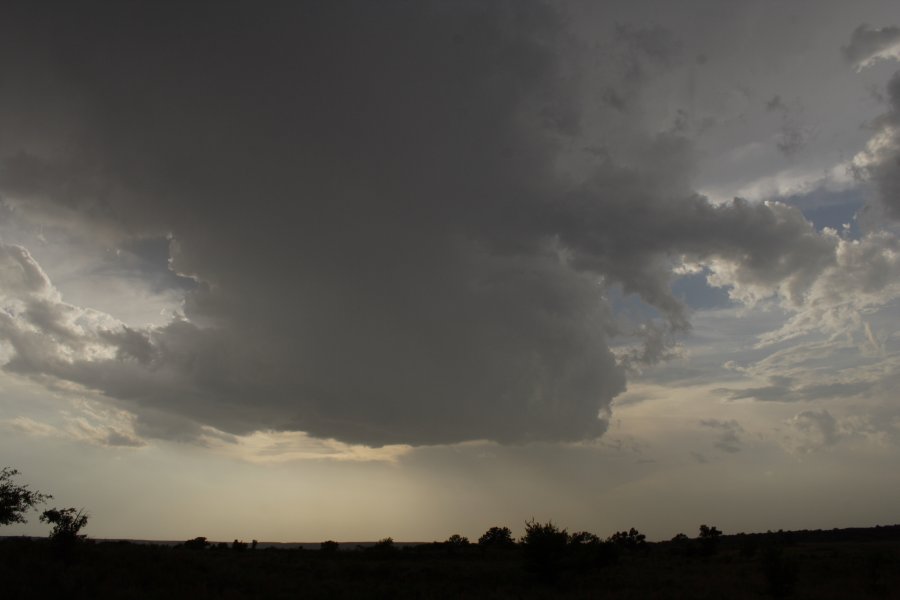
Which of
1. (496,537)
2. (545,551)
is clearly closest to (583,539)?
(545,551)

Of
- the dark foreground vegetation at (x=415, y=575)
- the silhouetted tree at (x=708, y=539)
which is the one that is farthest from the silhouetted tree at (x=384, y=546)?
the silhouetted tree at (x=708, y=539)

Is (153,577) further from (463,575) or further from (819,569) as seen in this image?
(819,569)

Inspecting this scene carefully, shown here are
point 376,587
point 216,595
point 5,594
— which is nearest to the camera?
point 5,594

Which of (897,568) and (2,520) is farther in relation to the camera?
Answer: (2,520)

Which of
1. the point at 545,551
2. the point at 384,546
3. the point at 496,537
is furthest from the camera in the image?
the point at 496,537

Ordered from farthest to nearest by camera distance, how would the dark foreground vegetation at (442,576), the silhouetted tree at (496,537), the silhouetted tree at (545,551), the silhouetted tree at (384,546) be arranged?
the silhouetted tree at (496,537), the silhouetted tree at (384,546), the silhouetted tree at (545,551), the dark foreground vegetation at (442,576)

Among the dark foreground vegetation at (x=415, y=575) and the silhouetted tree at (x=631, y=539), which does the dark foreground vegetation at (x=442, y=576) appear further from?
the silhouetted tree at (x=631, y=539)

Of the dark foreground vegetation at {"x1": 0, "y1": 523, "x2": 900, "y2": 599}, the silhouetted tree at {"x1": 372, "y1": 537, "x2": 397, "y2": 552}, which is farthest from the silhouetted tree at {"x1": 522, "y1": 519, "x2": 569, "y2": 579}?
the silhouetted tree at {"x1": 372, "y1": 537, "x2": 397, "y2": 552}

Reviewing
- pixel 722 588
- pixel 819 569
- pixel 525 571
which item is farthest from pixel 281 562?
pixel 819 569

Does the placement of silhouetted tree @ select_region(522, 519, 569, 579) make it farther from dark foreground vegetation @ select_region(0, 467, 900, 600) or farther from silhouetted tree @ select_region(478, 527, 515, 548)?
silhouetted tree @ select_region(478, 527, 515, 548)

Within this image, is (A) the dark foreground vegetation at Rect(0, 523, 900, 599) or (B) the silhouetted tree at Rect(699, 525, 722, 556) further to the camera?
(B) the silhouetted tree at Rect(699, 525, 722, 556)

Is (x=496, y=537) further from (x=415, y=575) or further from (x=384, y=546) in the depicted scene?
(x=415, y=575)

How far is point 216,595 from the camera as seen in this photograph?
99.3 ft

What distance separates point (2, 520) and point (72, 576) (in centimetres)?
3281
